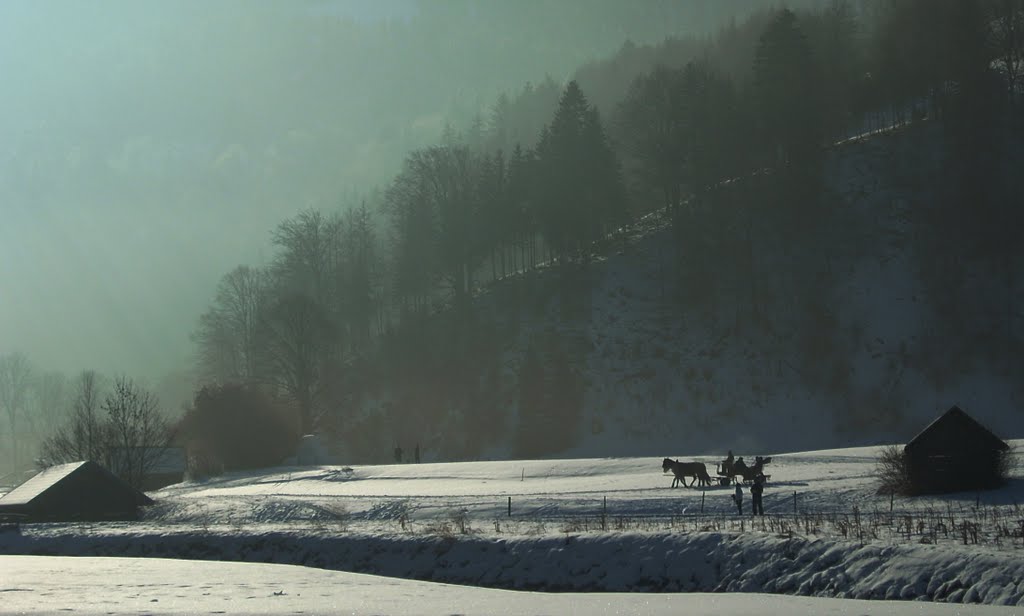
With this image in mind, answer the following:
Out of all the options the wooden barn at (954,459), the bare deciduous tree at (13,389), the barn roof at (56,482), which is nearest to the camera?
the wooden barn at (954,459)

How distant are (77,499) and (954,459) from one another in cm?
3928

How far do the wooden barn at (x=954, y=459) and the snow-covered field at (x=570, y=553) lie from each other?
1.11 metres

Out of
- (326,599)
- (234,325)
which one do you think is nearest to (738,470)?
(326,599)

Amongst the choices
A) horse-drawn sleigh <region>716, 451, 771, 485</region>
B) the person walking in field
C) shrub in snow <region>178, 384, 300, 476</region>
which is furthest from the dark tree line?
the person walking in field

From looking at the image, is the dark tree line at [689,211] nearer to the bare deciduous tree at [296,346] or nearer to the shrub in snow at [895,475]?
the bare deciduous tree at [296,346]

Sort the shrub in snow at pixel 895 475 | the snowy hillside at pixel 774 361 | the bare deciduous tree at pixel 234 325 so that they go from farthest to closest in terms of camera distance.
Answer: the bare deciduous tree at pixel 234 325, the snowy hillside at pixel 774 361, the shrub in snow at pixel 895 475

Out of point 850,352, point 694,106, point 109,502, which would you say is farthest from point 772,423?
point 109,502

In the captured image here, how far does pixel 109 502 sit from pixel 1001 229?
6636 cm

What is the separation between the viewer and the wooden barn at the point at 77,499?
4528 cm

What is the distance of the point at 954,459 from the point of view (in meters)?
33.8

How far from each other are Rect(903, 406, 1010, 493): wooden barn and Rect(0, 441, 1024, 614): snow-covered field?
1.11m

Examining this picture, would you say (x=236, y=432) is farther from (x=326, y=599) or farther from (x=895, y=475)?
(x=326, y=599)

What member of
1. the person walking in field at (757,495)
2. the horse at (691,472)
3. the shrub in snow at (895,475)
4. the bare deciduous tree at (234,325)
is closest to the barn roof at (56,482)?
the horse at (691,472)

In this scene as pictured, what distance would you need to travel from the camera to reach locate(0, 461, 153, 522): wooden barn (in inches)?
1783
